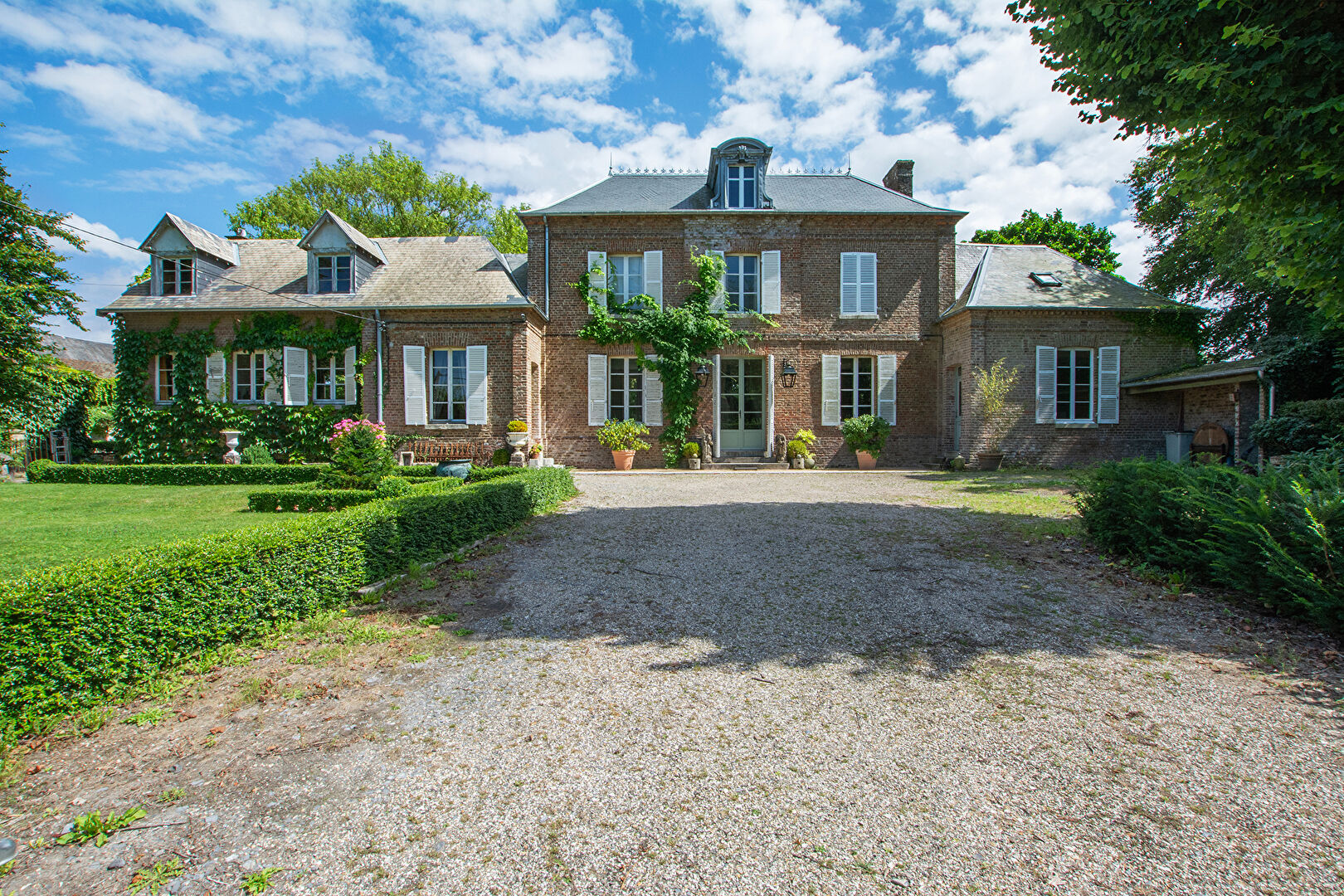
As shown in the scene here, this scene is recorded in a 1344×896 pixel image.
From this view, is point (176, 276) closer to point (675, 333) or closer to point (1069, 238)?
point (675, 333)

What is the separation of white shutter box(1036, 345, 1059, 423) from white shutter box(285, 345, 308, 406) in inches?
679

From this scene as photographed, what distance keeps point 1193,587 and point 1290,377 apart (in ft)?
30.4

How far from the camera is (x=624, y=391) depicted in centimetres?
1519

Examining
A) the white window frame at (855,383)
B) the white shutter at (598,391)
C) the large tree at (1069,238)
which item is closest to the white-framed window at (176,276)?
the white shutter at (598,391)

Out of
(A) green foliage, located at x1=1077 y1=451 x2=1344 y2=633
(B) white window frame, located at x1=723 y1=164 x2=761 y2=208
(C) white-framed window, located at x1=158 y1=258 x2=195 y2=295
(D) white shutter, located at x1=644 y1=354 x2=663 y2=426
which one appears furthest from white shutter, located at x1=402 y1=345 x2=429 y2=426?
(A) green foliage, located at x1=1077 y1=451 x2=1344 y2=633

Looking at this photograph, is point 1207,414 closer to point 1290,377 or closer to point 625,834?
point 1290,377

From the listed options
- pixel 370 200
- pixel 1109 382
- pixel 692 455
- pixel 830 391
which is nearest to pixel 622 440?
pixel 692 455

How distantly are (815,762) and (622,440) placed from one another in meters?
12.1

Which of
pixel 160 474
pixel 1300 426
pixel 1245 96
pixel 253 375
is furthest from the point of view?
pixel 253 375

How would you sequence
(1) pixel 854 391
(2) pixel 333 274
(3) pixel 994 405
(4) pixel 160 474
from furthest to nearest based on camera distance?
(1) pixel 854 391 → (2) pixel 333 274 → (3) pixel 994 405 → (4) pixel 160 474

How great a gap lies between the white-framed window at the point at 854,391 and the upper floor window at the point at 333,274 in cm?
1242

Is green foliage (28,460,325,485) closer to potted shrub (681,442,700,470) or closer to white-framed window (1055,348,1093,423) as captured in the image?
potted shrub (681,442,700,470)

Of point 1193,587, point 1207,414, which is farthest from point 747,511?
point 1207,414

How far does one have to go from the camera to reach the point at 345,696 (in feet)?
9.89
